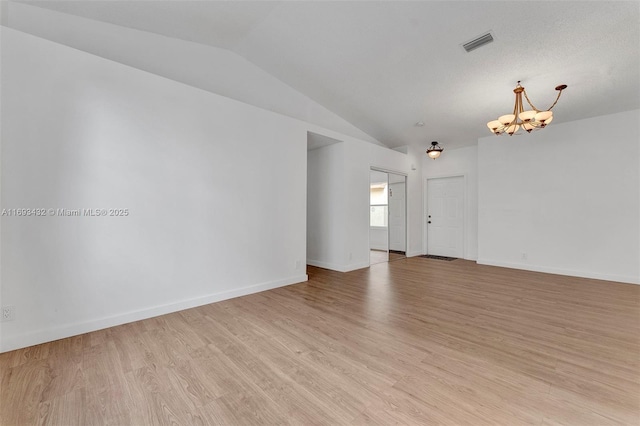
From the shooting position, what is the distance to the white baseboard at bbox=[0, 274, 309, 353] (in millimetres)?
2169

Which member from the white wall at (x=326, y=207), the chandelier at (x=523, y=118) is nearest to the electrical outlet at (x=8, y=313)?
the white wall at (x=326, y=207)

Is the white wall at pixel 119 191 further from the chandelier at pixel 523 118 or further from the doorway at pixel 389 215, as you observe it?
the doorway at pixel 389 215

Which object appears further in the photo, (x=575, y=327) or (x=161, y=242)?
(x=161, y=242)

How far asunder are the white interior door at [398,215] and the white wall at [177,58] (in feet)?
9.06

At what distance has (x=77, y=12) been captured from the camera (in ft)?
9.54

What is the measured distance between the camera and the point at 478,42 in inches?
121

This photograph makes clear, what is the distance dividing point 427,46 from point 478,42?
57 cm

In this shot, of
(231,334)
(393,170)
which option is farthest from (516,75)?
(231,334)

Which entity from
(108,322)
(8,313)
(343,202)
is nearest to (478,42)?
(343,202)

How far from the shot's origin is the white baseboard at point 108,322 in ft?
7.12

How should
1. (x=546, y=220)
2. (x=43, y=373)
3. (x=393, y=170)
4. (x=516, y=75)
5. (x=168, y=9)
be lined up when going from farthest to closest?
(x=393, y=170), (x=546, y=220), (x=516, y=75), (x=168, y=9), (x=43, y=373)

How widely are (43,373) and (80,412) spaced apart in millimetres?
706

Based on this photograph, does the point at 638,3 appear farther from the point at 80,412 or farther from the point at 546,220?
the point at 80,412

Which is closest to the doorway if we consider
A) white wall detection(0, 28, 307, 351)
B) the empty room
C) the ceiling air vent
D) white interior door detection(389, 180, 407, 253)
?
white interior door detection(389, 180, 407, 253)
